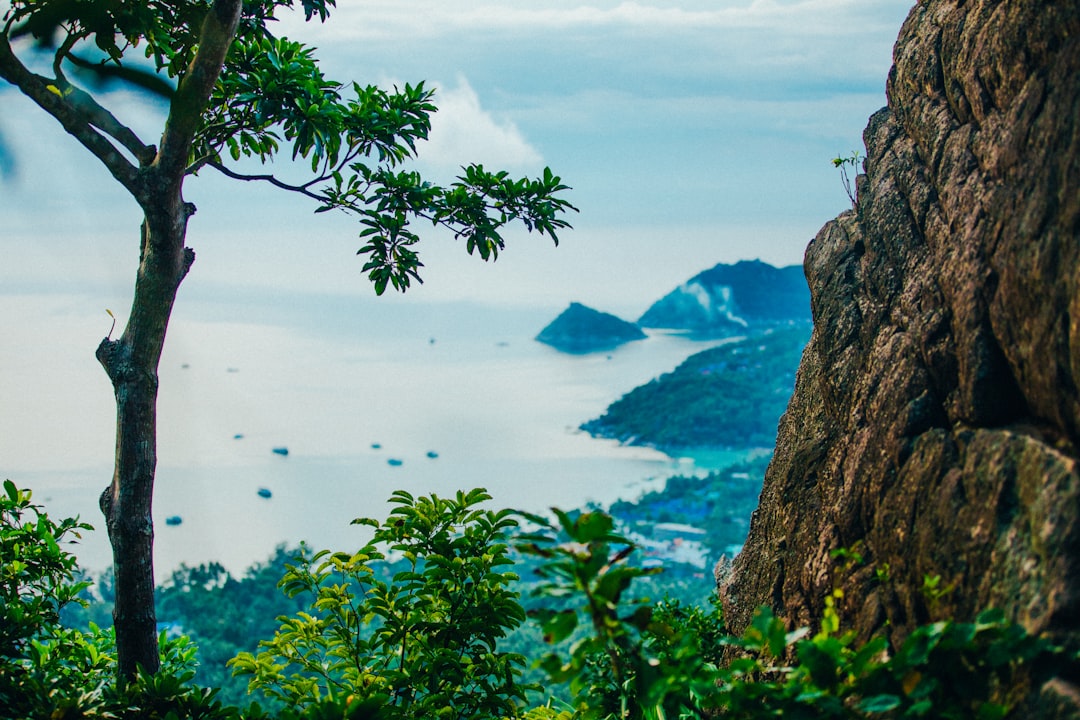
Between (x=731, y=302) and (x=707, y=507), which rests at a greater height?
(x=731, y=302)

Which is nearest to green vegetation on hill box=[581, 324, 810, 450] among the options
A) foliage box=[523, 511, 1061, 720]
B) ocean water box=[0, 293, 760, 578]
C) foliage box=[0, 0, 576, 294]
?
ocean water box=[0, 293, 760, 578]

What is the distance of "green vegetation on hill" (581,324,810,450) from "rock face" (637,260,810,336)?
506 centimetres

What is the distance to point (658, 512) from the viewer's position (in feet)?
64.8

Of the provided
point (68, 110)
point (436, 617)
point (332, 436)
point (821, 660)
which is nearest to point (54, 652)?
point (436, 617)

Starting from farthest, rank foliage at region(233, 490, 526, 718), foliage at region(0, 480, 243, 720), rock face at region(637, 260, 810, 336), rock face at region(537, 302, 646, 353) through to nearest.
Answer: rock face at region(637, 260, 810, 336) < rock face at region(537, 302, 646, 353) < foliage at region(233, 490, 526, 718) < foliage at region(0, 480, 243, 720)

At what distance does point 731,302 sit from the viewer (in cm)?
3272

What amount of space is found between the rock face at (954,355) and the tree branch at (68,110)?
2207 mm

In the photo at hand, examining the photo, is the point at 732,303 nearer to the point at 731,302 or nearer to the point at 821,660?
the point at 731,302

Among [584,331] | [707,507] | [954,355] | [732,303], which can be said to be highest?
[732,303]

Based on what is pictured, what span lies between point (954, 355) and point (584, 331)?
91.6ft

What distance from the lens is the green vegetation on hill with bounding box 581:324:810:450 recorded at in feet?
79.5

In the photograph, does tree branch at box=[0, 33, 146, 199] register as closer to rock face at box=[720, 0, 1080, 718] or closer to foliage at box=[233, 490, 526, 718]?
foliage at box=[233, 490, 526, 718]

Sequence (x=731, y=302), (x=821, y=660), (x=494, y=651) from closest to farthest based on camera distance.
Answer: (x=821, y=660), (x=494, y=651), (x=731, y=302)

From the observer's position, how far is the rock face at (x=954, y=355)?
158cm
